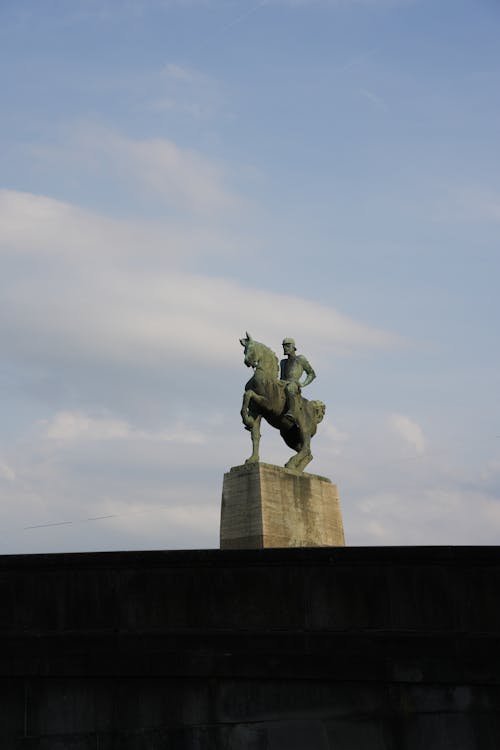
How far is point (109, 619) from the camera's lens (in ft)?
33.4

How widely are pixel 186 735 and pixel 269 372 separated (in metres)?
14.2

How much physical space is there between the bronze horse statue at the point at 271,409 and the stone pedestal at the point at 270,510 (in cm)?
47

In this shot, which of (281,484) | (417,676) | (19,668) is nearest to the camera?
(417,676)

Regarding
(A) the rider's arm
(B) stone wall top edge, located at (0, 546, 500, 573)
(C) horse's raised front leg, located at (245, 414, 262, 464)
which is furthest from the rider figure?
(B) stone wall top edge, located at (0, 546, 500, 573)

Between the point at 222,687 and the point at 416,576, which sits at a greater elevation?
the point at 416,576

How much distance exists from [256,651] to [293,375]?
14988 mm

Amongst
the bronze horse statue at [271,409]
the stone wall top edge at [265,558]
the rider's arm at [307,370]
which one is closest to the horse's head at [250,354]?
the bronze horse statue at [271,409]

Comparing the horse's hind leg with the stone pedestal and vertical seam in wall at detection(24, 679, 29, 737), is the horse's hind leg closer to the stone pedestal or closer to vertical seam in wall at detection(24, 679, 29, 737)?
the stone pedestal

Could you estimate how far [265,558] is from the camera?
32.9 ft

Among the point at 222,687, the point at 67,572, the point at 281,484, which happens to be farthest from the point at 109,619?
the point at 281,484

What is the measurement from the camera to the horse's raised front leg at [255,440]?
74.7 feet

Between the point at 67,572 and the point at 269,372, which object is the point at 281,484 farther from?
the point at 67,572

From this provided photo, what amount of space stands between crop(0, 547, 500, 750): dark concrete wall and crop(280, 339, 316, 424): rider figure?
14.0 metres

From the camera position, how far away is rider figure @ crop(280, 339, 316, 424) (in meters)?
24.1
